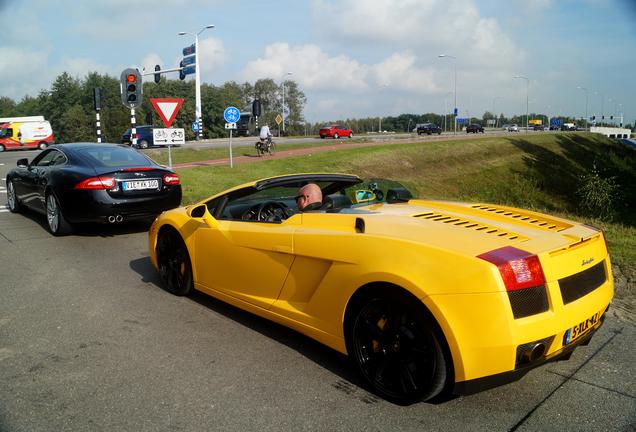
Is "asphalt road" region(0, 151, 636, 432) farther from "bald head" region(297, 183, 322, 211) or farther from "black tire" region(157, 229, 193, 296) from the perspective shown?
"bald head" region(297, 183, 322, 211)

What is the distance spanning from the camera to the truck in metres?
40.4

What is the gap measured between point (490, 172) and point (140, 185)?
89.7ft

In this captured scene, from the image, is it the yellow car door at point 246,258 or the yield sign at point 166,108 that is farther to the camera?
the yield sign at point 166,108

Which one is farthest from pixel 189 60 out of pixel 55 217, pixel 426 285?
pixel 426 285

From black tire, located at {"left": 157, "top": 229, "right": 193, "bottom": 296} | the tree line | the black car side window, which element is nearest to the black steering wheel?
black tire, located at {"left": 157, "top": 229, "right": 193, "bottom": 296}

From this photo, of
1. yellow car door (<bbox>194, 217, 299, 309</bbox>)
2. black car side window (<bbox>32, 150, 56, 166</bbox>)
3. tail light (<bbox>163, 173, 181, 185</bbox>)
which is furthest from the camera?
black car side window (<bbox>32, 150, 56, 166</bbox>)

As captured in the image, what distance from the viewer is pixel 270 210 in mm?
4641

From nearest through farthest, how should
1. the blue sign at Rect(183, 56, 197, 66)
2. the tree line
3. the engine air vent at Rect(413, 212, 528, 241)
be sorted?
the engine air vent at Rect(413, 212, 528, 241), the blue sign at Rect(183, 56, 197, 66), the tree line

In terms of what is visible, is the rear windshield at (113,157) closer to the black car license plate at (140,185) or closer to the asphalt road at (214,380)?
the black car license plate at (140,185)

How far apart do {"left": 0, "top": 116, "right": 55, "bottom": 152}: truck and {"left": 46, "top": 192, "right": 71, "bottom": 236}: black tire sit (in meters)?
37.8

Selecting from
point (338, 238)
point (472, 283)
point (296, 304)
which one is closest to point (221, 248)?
point (296, 304)

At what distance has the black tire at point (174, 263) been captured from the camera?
5020 mm

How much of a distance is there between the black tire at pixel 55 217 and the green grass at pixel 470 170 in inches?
157

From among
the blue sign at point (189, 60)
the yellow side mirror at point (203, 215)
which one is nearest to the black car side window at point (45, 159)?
the yellow side mirror at point (203, 215)
